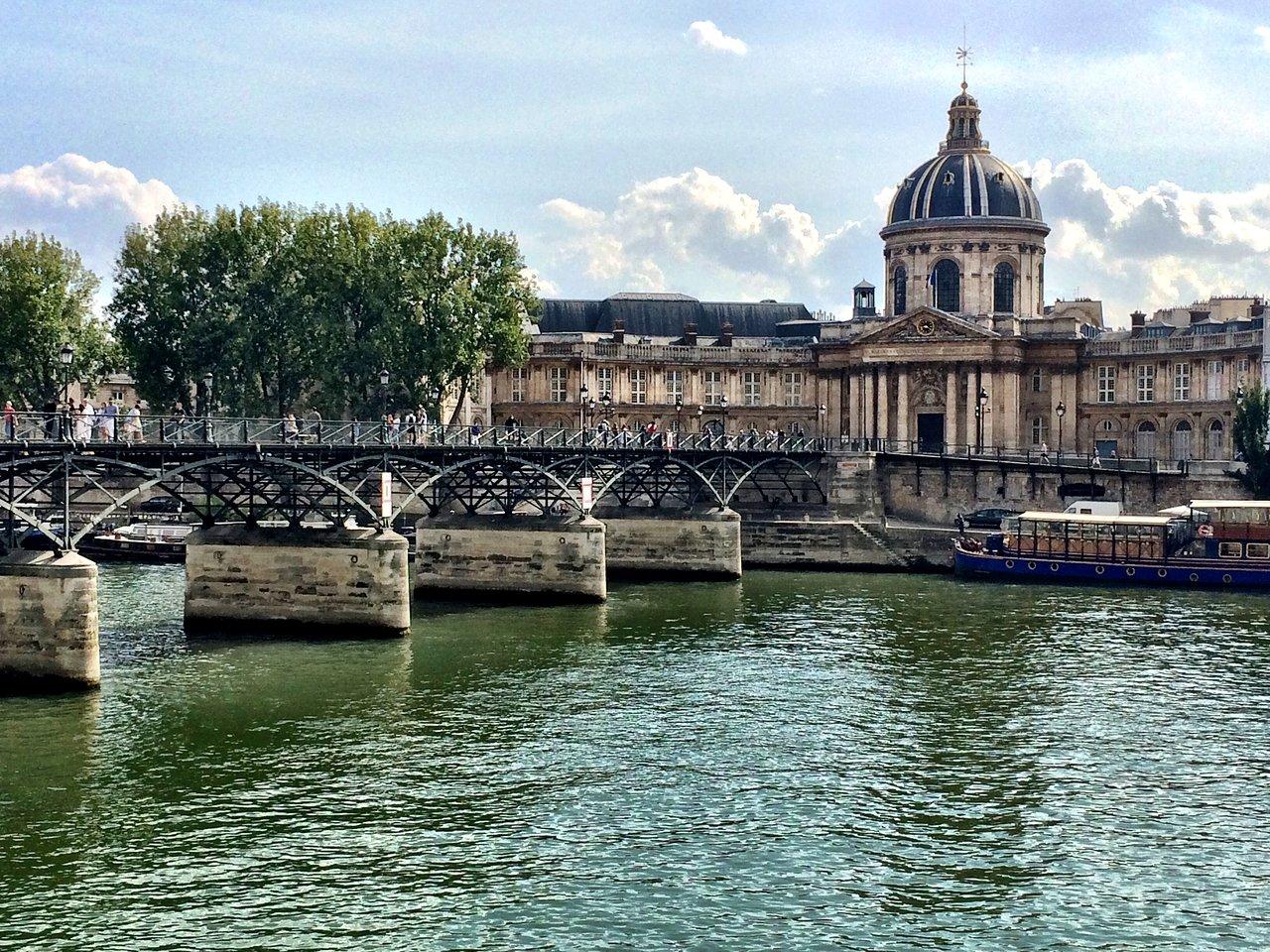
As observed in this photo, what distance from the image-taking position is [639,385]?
5285 inches

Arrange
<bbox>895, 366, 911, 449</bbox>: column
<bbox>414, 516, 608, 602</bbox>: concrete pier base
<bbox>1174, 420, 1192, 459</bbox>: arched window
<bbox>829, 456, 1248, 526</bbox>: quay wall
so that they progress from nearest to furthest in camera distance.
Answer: <bbox>414, 516, 608, 602</bbox>: concrete pier base, <bbox>829, 456, 1248, 526</bbox>: quay wall, <bbox>1174, 420, 1192, 459</bbox>: arched window, <bbox>895, 366, 911, 449</bbox>: column

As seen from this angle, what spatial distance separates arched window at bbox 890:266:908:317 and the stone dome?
13.3 feet

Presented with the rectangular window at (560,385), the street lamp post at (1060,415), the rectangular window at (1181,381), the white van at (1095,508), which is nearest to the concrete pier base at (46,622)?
the white van at (1095,508)

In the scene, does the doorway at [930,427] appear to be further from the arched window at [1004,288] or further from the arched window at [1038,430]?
the arched window at [1004,288]

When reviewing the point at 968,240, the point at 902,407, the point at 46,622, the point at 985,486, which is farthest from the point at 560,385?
the point at 46,622

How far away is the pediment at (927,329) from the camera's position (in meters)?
122

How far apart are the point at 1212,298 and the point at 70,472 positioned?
339 feet

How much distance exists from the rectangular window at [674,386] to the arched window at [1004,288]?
26.8 meters

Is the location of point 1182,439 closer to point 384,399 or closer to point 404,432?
point 384,399

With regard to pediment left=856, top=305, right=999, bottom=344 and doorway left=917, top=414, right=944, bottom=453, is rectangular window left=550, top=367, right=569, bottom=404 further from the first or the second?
doorway left=917, top=414, right=944, bottom=453

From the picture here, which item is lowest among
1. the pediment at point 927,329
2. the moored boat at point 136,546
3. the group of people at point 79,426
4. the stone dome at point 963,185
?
the moored boat at point 136,546

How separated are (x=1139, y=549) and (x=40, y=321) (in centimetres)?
6770

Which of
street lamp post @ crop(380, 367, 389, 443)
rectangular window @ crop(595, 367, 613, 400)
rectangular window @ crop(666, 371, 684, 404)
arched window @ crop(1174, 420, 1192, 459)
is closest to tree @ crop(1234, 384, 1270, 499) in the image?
arched window @ crop(1174, 420, 1192, 459)

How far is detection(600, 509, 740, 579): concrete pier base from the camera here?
280 ft
